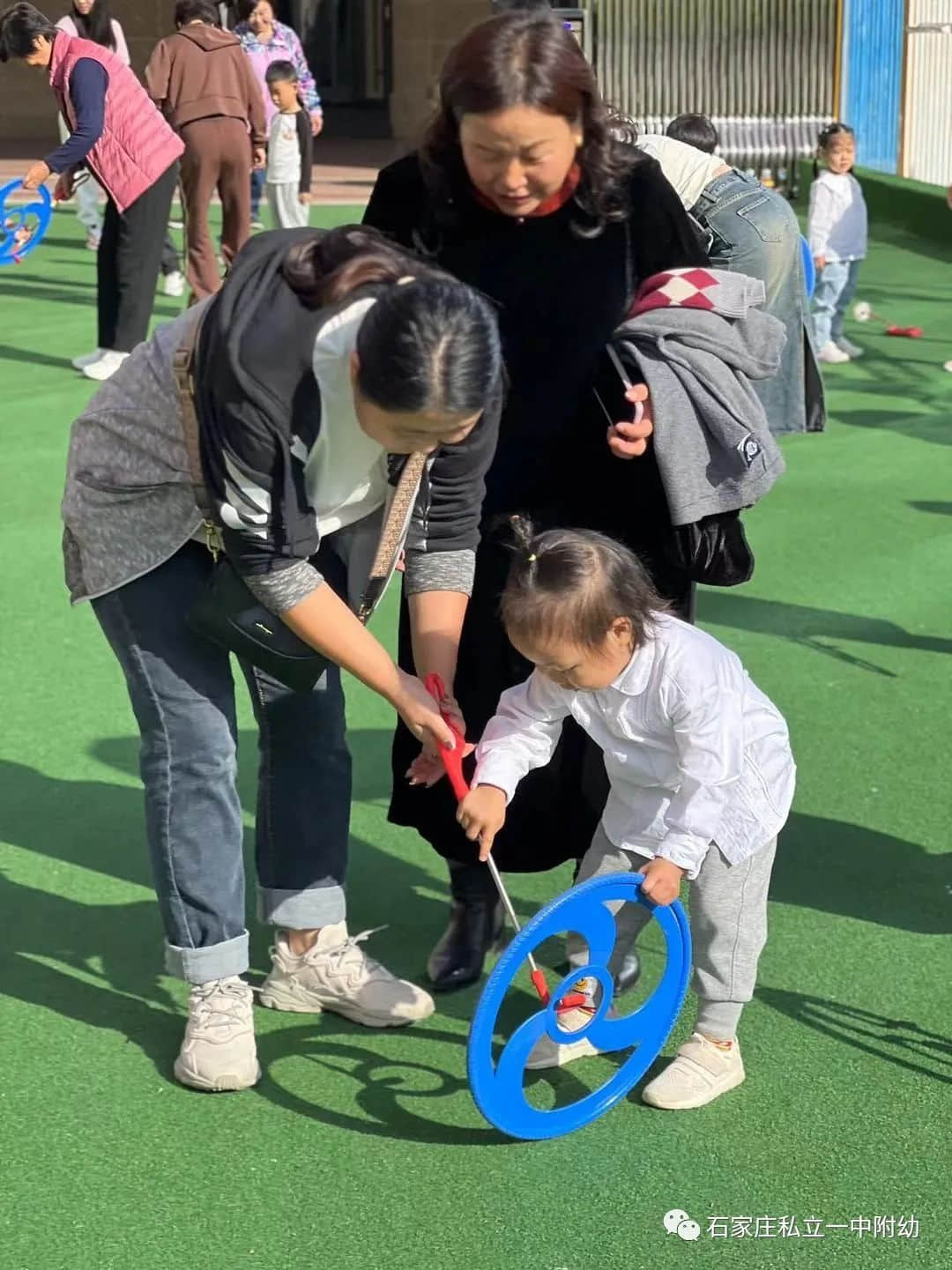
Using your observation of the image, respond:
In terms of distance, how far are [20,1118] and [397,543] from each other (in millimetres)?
1170

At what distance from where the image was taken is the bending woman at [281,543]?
2312 millimetres

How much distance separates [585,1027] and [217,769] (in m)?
0.75

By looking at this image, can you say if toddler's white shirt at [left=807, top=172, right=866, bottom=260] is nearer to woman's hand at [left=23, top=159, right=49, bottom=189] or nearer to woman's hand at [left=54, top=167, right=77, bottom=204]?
woman's hand at [left=54, top=167, right=77, bottom=204]

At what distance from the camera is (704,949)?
2.88 meters

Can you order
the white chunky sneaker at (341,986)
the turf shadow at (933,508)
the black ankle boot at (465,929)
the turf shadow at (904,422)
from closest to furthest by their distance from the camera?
the white chunky sneaker at (341,986) → the black ankle boot at (465,929) → the turf shadow at (933,508) → the turf shadow at (904,422)

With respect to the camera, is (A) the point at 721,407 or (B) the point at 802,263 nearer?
(A) the point at 721,407

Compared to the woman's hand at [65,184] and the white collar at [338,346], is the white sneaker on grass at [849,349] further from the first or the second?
the white collar at [338,346]

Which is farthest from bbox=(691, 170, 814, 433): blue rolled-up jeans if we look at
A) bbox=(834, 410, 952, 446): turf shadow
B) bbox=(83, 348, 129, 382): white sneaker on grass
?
bbox=(83, 348, 129, 382): white sneaker on grass

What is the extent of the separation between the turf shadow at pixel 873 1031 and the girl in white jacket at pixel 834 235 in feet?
20.5

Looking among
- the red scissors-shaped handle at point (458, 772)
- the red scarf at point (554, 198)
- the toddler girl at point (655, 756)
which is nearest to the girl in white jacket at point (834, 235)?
the red scarf at point (554, 198)

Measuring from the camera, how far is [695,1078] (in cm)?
288

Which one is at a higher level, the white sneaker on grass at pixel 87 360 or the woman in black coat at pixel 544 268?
the woman in black coat at pixel 544 268

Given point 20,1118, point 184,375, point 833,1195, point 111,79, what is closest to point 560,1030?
point 833,1195

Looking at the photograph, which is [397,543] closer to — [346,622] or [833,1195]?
[346,622]
